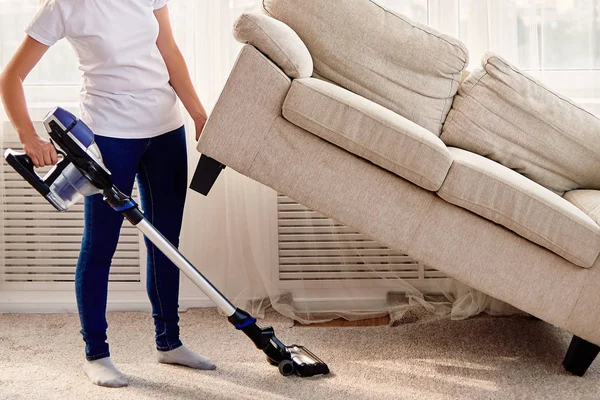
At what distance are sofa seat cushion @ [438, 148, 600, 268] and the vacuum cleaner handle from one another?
977 mm

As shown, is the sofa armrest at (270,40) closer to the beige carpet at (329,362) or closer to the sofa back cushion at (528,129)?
the sofa back cushion at (528,129)

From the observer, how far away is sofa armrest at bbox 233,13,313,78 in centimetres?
220

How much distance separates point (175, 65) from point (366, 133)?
568 mm

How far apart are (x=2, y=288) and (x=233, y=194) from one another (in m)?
0.95

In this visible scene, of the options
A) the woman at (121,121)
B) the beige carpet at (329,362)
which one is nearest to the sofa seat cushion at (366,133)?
the woman at (121,121)

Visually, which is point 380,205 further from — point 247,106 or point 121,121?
point 121,121

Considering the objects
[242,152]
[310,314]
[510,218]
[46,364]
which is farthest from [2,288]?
[510,218]

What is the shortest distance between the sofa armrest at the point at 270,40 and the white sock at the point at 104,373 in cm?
95

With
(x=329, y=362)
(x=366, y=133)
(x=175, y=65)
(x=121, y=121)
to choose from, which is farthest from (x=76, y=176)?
(x=329, y=362)

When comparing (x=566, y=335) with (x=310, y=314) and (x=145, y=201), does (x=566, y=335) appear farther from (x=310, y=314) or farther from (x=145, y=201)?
(x=145, y=201)

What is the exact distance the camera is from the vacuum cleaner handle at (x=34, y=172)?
78.3 inches

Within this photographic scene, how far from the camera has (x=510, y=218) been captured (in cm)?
221

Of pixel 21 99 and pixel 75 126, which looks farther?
pixel 21 99

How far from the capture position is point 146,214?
7.64 ft
